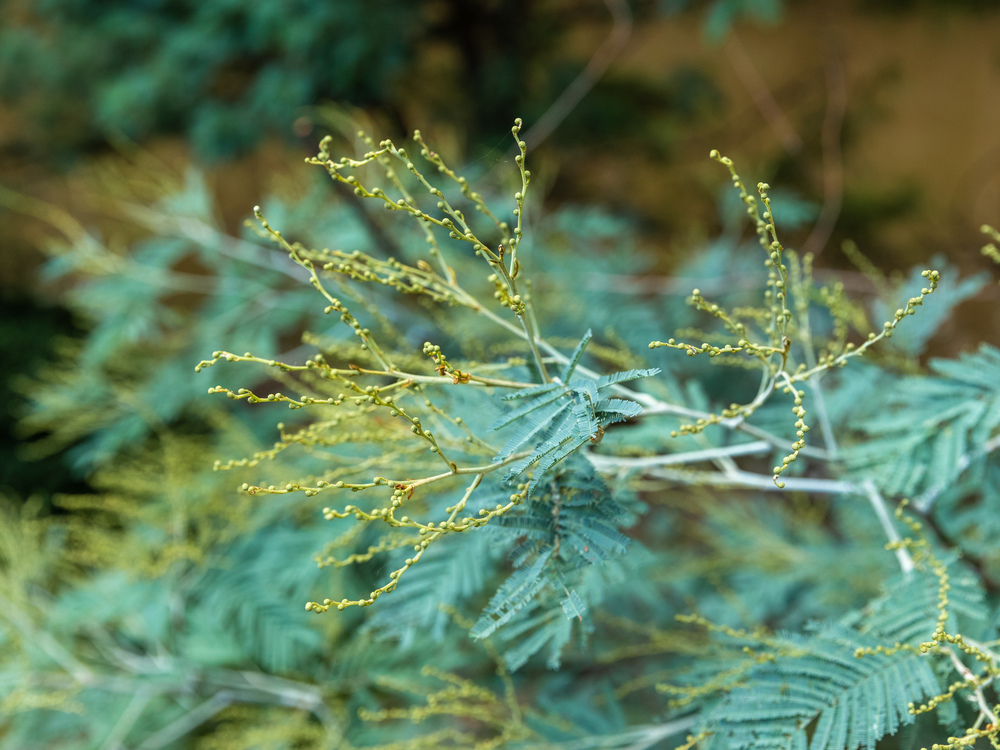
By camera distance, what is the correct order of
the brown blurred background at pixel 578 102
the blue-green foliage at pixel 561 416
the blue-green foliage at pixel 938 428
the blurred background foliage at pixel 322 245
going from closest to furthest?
1. the blue-green foliage at pixel 561 416
2. the blue-green foliage at pixel 938 428
3. the blurred background foliage at pixel 322 245
4. the brown blurred background at pixel 578 102

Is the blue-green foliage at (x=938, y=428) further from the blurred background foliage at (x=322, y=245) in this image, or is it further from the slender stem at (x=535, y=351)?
the slender stem at (x=535, y=351)

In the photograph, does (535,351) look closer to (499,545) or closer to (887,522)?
(499,545)

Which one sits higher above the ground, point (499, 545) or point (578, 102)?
point (578, 102)

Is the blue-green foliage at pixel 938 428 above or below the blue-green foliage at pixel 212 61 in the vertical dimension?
below

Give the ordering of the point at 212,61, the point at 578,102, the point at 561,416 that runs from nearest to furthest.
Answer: the point at 561,416 < the point at 212,61 < the point at 578,102

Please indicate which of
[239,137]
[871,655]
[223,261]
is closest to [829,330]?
[871,655]

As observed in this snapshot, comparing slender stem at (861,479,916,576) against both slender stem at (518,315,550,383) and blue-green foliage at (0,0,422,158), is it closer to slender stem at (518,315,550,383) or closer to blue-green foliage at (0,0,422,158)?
slender stem at (518,315,550,383)

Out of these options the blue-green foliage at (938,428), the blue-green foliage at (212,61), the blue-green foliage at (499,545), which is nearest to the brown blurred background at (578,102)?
the blue-green foliage at (212,61)

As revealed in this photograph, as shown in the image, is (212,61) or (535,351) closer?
(535,351)

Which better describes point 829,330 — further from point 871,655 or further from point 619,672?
point 871,655

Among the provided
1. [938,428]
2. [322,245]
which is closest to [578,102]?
[322,245]
